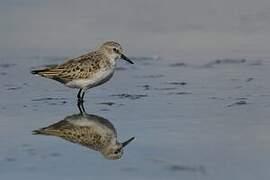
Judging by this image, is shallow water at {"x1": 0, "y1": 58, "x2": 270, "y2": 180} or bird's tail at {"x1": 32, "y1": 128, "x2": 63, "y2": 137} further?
bird's tail at {"x1": 32, "y1": 128, "x2": 63, "y2": 137}

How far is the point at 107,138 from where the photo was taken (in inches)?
321

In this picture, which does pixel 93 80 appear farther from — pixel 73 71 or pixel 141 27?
pixel 141 27

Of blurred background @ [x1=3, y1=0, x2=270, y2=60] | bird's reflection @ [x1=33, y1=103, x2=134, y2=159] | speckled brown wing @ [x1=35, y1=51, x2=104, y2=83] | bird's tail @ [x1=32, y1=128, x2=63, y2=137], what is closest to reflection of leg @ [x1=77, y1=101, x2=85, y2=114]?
bird's reflection @ [x1=33, y1=103, x2=134, y2=159]

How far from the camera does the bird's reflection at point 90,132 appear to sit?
781cm

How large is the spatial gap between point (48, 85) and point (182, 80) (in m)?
1.64

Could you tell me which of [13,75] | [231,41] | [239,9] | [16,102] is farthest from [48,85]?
[239,9]

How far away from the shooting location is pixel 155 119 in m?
8.98

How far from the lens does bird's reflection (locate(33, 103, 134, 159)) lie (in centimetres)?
781

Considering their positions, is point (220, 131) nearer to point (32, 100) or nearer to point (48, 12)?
point (32, 100)

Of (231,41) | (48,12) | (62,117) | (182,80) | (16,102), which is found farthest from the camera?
(48,12)

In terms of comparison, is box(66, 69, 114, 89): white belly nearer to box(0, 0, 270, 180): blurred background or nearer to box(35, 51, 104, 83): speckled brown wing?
box(35, 51, 104, 83): speckled brown wing

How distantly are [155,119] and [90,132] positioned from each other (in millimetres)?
850

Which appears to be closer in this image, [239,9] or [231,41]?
[231,41]

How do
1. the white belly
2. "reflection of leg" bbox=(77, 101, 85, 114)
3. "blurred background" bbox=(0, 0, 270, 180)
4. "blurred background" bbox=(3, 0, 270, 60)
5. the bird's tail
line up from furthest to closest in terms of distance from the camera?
"blurred background" bbox=(3, 0, 270, 60) < the white belly < "reflection of leg" bbox=(77, 101, 85, 114) < the bird's tail < "blurred background" bbox=(0, 0, 270, 180)
